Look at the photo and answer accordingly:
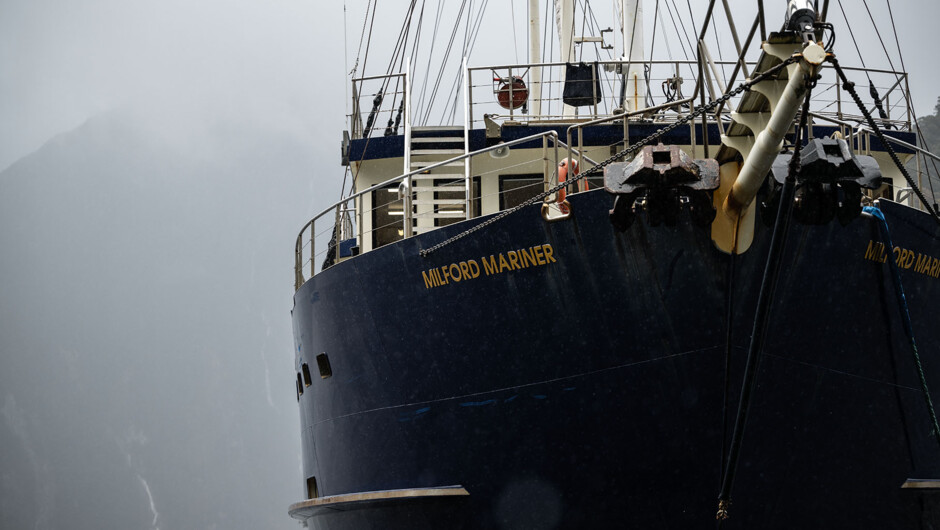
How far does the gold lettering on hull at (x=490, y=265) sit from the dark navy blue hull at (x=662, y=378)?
0.6 inches

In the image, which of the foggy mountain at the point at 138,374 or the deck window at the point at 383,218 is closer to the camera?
the deck window at the point at 383,218

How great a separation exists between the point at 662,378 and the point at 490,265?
1.76 meters

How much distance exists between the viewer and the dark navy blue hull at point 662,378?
7.68 meters

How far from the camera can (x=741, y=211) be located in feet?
23.9

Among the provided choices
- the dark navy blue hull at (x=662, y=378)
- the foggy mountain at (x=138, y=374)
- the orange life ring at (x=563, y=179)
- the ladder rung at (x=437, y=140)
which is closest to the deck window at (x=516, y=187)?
the ladder rung at (x=437, y=140)

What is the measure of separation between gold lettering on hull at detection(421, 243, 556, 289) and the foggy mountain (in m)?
137

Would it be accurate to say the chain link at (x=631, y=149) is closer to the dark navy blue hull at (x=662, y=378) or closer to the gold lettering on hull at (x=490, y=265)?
the dark navy blue hull at (x=662, y=378)

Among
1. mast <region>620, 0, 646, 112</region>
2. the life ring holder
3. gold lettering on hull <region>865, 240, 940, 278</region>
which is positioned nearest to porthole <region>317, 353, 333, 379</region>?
the life ring holder

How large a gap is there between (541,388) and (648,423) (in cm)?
95

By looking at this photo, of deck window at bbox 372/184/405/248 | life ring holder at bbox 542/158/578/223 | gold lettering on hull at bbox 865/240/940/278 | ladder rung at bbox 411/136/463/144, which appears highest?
ladder rung at bbox 411/136/463/144

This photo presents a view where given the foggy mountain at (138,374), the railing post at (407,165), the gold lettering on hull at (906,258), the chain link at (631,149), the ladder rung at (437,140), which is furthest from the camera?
the foggy mountain at (138,374)

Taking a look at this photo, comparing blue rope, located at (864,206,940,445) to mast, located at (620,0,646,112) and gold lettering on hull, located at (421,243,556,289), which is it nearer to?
gold lettering on hull, located at (421,243,556,289)

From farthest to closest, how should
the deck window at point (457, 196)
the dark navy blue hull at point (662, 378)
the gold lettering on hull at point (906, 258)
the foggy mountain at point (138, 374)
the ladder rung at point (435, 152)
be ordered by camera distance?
the foggy mountain at point (138, 374) → the ladder rung at point (435, 152) → the deck window at point (457, 196) → the gold lettering on hull at point (906, 258) → the dark navy blue hull at point (662, 378)

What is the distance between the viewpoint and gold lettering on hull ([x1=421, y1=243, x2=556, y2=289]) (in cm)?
797
